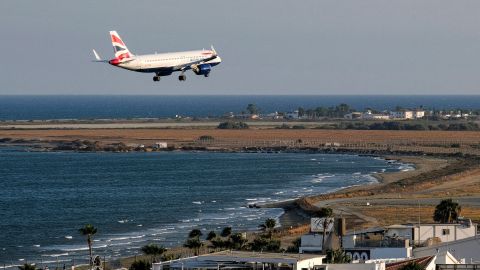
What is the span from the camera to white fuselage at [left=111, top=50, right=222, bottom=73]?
298 ft

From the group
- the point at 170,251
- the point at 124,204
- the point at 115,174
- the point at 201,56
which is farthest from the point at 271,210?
the point at 115,174

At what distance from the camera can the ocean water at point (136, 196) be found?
317ft

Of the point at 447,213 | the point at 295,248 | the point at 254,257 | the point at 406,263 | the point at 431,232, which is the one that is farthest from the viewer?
the point at 447,213

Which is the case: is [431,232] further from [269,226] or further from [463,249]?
[269,226]

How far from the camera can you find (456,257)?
5528 centimetres

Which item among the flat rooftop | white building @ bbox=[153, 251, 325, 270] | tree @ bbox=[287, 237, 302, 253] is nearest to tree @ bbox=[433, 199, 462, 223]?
tree @ bbox=[287, 237, 302, 253]

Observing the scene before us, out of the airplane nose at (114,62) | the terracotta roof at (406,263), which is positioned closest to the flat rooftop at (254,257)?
the terracotta roof at (406,263)

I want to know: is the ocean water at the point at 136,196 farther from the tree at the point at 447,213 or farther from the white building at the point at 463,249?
the white building at the point at 463,249

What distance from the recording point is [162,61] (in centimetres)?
9181

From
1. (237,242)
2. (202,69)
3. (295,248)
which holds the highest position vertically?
(202,69)

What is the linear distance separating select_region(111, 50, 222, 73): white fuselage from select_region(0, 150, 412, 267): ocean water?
1245 centimetres

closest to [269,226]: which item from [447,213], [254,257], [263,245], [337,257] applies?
→ [447,213]

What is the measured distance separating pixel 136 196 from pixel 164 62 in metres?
48.1

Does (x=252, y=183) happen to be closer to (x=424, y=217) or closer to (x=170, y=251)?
(x=424, y=217)
